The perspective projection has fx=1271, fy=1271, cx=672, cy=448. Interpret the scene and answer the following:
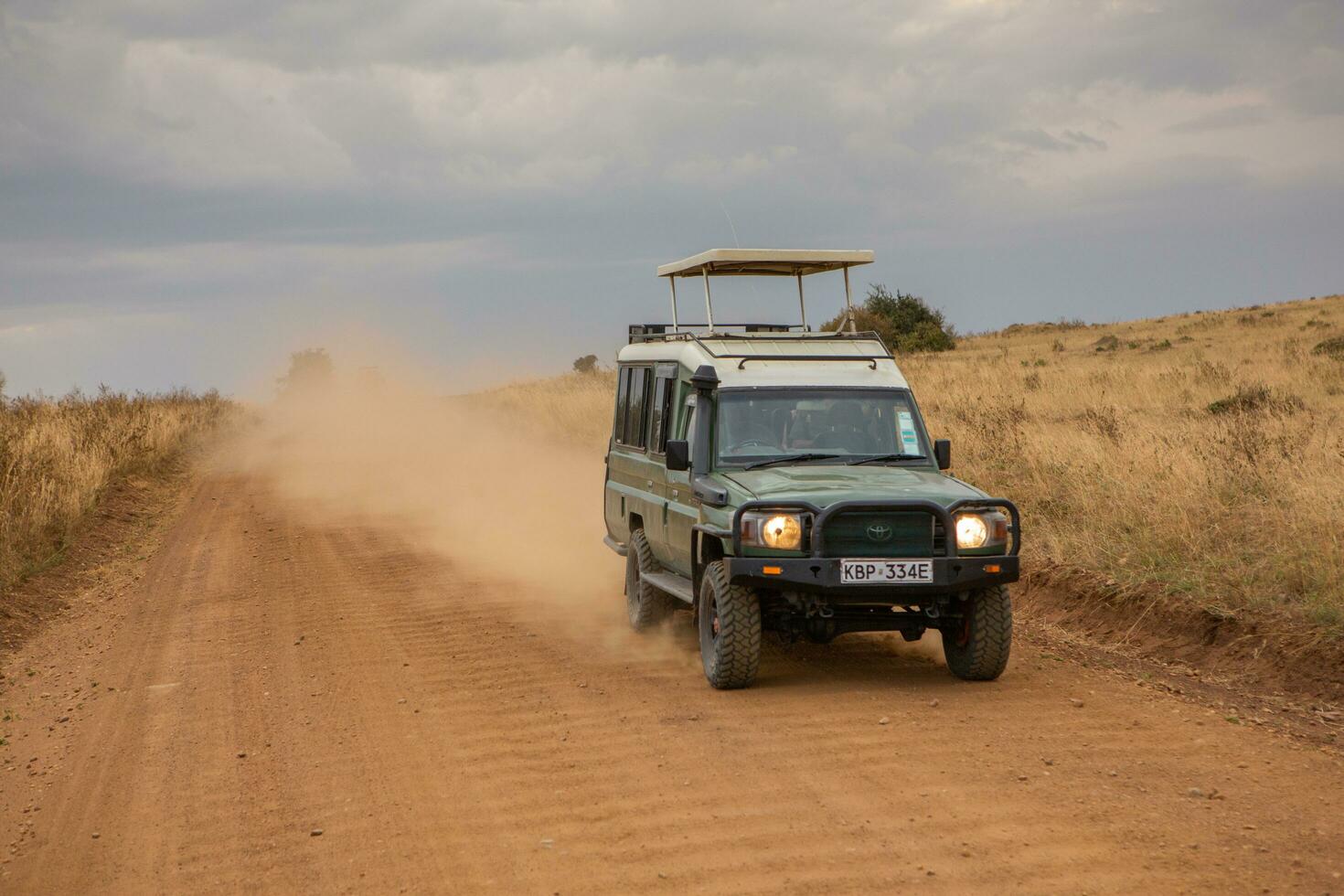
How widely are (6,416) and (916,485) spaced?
20.1 m

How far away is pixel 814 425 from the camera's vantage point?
28.0 ft

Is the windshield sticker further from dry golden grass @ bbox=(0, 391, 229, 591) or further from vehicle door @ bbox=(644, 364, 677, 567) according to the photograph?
dry golden grass @ bbox=(0, 391, 229, 591)

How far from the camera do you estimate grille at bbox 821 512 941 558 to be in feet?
23.9

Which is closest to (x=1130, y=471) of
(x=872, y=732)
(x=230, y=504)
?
(x=872, y=732)

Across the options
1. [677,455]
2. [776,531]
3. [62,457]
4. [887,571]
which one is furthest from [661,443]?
[62,457]

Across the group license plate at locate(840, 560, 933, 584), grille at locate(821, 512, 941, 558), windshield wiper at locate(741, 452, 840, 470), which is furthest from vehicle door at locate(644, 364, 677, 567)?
license plate at locate(840, 560, 933, 584)

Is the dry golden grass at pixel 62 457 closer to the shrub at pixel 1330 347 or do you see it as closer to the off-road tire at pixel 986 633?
the off-road tire at pixel 986 633

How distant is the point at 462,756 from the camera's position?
6.48m

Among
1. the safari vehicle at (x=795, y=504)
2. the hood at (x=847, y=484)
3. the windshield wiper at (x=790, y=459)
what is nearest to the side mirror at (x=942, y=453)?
the safari vehicle at (x=795, y=504)

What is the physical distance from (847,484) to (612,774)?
8.18 feet

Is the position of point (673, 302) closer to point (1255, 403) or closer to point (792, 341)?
point (792, 341)

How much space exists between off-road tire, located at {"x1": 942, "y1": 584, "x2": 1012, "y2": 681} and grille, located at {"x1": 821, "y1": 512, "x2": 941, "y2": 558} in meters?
0.59

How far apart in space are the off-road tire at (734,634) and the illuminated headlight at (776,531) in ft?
1.20

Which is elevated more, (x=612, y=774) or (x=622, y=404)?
(x=622, y=404)
